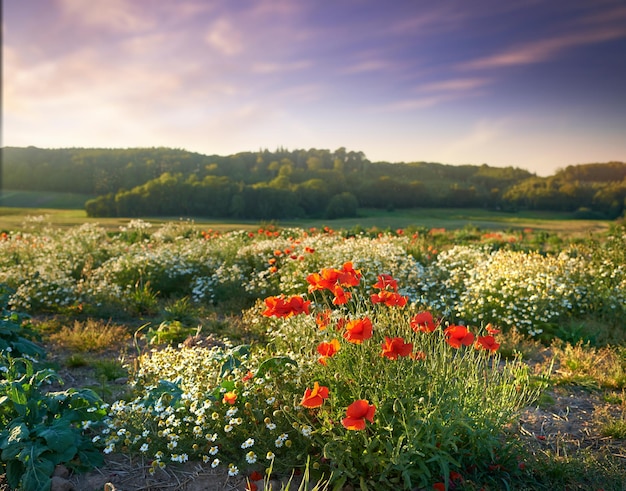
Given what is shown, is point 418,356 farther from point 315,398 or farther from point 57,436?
point 57,436

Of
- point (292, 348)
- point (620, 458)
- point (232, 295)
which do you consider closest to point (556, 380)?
point (620, 458)

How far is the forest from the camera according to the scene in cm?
1620

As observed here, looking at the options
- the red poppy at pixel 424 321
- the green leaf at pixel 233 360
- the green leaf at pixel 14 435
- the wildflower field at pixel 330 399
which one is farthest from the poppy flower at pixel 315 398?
the green leaf at pixel 14 435

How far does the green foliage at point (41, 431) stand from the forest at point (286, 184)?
42.5ft

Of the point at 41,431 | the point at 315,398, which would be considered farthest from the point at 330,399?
the point at 41,431

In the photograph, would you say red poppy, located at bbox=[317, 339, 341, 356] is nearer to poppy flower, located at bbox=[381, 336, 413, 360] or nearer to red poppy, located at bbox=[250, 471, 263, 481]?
poppy flower, located at bbox=[381, 336, 413, 360]

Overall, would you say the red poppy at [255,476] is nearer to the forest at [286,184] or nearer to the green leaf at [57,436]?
the green leaf at [57,436]

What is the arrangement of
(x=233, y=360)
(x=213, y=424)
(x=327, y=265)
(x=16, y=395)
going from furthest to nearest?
(x=327, y=265) < (x=233, y=360) < (x=213, y=424) < (x=16, y=395)

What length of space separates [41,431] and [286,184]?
52.5ft

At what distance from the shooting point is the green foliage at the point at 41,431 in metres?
2.55

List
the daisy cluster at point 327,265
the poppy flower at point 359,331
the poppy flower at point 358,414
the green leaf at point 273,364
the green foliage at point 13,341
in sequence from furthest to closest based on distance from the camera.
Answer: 1. the daisy cluster at point 327,265
2. the green foliage at point 13,341
3. the green leaf at point 273,364
4. the poppy flower at point 359,331
5. the poppy flower at point 358,414

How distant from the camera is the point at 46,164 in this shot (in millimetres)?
16359

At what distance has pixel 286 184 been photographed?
18328mm

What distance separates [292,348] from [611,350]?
3588 mm
